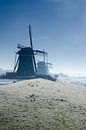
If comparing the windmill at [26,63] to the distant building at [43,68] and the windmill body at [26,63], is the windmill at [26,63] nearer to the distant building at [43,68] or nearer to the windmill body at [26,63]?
the windmill body at [26,63]

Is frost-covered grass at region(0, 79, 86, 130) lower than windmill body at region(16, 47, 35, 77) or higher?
lower

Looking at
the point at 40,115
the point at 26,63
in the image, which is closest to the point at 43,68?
the point at 26,63

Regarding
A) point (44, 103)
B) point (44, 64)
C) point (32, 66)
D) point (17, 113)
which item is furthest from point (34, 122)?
point (44, 64)

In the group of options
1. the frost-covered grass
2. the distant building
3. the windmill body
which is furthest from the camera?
the distant building

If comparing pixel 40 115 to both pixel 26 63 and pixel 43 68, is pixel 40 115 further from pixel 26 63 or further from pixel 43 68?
pixel 43 68

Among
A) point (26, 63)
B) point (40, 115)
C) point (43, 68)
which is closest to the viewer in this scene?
point (40, 115)

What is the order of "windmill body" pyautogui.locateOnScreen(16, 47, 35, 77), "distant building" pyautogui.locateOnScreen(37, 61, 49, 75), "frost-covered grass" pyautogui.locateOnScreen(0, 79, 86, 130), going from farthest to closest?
"distant building" pyautogui.locateOnScreen(37, 61, 49, 75) → "windmill body" pyautogui.locateOnScreen(16, 47, 35, 77) → "frost-covered grass" pyautogui.locateOnScreen(0, 79, 86, 130)

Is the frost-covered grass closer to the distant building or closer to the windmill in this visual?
the windmill

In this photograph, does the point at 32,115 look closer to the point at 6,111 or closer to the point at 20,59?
the point at 6,111

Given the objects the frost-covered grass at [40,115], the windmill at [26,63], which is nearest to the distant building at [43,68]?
the windmill at [26,63]

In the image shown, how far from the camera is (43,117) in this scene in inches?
491

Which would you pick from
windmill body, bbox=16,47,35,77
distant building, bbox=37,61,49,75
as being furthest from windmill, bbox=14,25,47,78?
distant building, bbox=37,61,49,75

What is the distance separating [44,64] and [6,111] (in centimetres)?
7744

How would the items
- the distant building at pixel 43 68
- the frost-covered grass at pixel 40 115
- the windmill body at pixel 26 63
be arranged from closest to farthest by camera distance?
the frost-covered grass at pixel 40 115 < the windmill body at pixel 26 63 < the distant building at pixel 43 68
